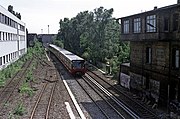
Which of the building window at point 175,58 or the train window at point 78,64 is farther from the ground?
the building window at point 175,58

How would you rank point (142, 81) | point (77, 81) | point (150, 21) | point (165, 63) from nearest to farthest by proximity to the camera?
point (165, 63) → point (150, 21) → point (142, 81) → point (77, 81)

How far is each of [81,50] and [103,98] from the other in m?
45.2

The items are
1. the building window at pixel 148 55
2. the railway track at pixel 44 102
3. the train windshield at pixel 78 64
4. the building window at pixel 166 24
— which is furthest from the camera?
the train windshield at pixel 78 64

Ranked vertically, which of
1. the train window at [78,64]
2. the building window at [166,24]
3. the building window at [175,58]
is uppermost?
the building window at [166,24]

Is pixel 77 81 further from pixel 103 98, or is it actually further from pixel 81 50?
pixel 81 50

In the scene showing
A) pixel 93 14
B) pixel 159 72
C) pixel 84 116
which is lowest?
pixel 84 116

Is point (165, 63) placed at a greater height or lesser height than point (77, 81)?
greater

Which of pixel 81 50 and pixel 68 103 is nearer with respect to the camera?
pixel 68 103

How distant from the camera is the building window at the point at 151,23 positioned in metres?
25.2

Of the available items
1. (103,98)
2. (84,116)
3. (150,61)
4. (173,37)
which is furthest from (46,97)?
(173,37)

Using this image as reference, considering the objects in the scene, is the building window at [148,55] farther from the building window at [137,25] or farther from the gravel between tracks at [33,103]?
the gravel between tracks at [33,103]

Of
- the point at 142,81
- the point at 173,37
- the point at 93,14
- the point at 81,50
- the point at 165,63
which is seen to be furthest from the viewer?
the point at 81,50

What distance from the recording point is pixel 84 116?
20734 mm

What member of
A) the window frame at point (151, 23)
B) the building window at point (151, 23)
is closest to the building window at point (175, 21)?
the window frame at point (151, 23)
